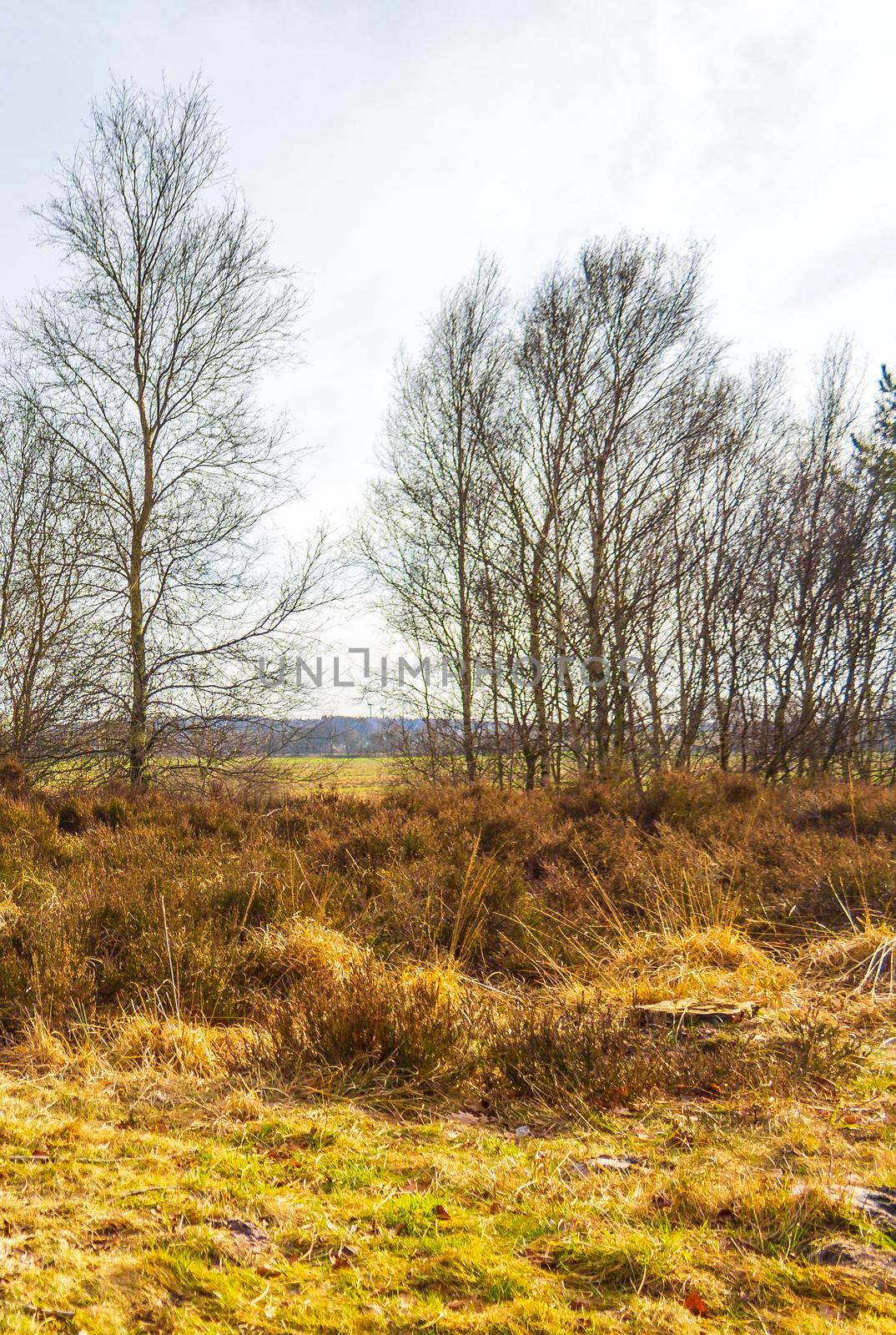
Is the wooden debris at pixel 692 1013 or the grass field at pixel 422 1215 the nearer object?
the grass field at pixel 422 1215

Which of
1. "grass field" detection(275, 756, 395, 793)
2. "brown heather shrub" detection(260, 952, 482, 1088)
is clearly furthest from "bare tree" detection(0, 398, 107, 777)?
"brown heather shrub" detection(260, 952, 482, 1088)

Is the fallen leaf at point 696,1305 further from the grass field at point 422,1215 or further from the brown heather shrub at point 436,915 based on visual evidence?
the brown heather shrub at point 436,915

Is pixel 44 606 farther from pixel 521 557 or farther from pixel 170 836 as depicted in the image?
pixel 521 557

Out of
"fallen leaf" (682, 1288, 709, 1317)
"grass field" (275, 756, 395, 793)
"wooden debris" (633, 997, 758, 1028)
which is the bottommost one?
"wooden debris" (633, 997, 758, 1028)

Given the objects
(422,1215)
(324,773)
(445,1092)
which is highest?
(324,773)

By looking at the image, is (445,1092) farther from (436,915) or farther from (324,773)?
(324,773)

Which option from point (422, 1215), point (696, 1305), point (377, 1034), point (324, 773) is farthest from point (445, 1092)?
point (324, 773)

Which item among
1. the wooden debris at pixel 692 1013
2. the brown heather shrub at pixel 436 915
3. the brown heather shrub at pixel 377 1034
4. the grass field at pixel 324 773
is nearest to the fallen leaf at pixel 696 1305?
the brown heather shrub at pixel 436 915

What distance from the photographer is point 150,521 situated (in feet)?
Result: 41.2

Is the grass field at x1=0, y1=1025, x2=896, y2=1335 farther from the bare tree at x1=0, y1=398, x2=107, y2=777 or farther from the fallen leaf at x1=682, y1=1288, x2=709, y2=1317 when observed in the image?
the bare tree at x1=0, y1=398, x2=107, y2=777

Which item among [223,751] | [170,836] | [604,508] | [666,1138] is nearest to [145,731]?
[223,751]

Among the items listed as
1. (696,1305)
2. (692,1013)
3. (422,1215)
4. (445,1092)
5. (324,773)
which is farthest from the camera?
(324,773)

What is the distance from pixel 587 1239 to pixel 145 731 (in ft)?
38.1

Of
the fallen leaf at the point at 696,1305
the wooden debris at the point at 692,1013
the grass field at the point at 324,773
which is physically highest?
the grass field at the point at 324,773
